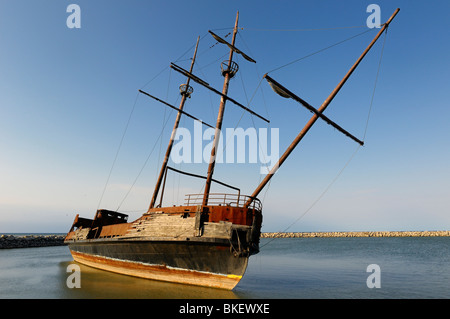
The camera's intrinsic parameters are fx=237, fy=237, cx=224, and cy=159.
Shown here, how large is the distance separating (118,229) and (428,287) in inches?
724

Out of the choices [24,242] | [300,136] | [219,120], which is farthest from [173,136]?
[24,242]

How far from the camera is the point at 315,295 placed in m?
11.3

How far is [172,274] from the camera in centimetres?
1183

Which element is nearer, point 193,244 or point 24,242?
point 193,244

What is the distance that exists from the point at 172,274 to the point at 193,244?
2.26m

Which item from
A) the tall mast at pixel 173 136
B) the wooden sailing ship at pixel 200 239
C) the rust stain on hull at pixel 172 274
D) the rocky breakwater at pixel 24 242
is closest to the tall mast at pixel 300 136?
the wooden sailing ship at pixel 200 239

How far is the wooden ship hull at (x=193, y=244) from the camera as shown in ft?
35.1

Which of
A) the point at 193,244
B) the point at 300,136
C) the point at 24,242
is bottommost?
the point at 24,242

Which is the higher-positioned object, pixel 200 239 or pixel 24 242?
pixel 200 239

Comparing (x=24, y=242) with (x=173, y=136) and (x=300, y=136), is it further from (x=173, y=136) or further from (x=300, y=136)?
(x=300, y=136)

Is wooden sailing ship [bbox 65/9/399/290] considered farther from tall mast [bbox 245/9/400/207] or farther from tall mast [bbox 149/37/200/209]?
tall mast [bbox 149/37/200/209]

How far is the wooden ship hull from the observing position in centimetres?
1070
